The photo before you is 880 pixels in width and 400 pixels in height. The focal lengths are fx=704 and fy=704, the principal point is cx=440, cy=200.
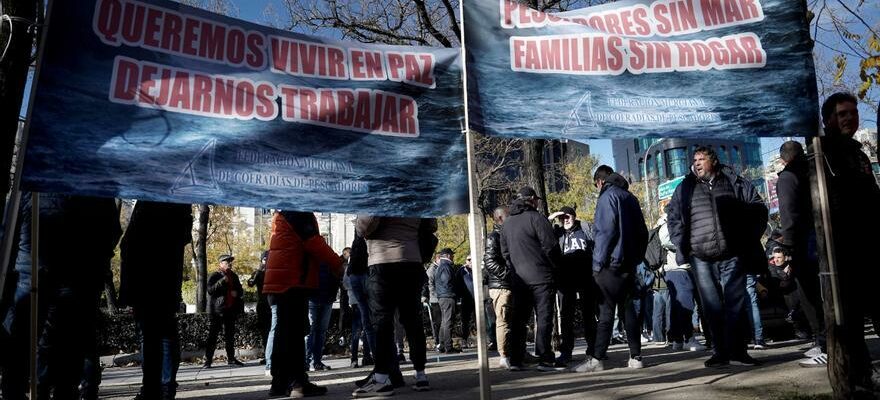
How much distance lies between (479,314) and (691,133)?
1814mm

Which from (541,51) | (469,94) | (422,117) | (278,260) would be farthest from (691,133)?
(278,260)

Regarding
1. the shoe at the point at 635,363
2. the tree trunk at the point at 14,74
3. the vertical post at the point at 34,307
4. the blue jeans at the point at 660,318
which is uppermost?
the tree trunk at the point at 14,74

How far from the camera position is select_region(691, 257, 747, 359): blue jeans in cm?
643

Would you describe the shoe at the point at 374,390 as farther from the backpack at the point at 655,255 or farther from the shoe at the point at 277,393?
the backpack at the point at 655,255

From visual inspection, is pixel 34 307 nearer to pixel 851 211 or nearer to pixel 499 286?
pixel 851 211

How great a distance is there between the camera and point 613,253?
6.98 meters

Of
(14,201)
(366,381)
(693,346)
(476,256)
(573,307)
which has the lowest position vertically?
(693,346)

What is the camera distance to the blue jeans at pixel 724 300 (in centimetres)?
643

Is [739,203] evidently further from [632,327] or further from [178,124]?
[178,124]

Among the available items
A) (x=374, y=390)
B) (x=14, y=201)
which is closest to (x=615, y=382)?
(x=374, y=390)

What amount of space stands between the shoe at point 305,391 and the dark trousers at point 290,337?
37mm

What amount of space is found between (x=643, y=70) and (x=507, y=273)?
4293 millimetres

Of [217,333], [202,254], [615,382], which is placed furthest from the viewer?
[202,254]

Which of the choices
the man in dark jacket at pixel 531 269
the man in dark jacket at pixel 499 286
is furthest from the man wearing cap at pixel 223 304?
the man in dark jacket at pixel 531 269
